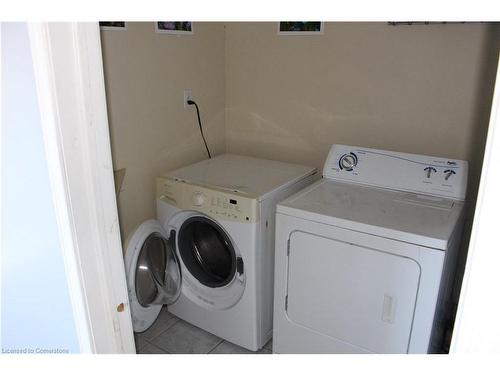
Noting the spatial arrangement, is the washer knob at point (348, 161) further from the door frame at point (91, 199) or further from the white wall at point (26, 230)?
the white wall at point (26, 230)

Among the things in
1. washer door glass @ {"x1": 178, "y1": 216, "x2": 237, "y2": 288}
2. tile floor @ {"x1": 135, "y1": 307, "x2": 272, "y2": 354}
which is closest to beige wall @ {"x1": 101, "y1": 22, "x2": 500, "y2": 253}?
washer door glass @ {"x1": 178, "y1": 216, "x2": 237, "y2": 288}

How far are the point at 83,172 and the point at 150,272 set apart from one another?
1251 mm

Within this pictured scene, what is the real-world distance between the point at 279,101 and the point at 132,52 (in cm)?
88

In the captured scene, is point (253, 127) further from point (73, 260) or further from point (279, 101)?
point (73, 260)

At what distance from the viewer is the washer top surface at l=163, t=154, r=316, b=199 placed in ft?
6.42

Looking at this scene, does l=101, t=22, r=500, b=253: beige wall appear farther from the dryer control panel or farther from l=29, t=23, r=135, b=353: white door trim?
l=29, t=23, r=135, b=353: white door trim

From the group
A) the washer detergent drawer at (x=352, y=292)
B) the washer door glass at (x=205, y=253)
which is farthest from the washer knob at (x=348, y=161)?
the washer door glass at (x=205, y=253)

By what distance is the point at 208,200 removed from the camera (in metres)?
1.94

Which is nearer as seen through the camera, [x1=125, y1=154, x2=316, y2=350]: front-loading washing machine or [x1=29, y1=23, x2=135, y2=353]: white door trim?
[x1=29, y1=23, x2=135, y2=353]: white door trim

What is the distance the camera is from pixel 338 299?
1701 mm

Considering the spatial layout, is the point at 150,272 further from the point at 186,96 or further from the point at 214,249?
the point at 186,96

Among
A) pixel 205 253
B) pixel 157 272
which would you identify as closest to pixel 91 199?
pixel 157 272

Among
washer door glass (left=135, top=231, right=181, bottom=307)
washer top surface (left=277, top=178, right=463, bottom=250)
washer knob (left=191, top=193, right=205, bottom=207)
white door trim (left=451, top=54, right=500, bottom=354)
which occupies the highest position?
white door trim (left=451, top=54, right=500, bottom=354)

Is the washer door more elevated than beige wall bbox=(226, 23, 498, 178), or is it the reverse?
beige wall bbox=(226, 23, 498, 178)
